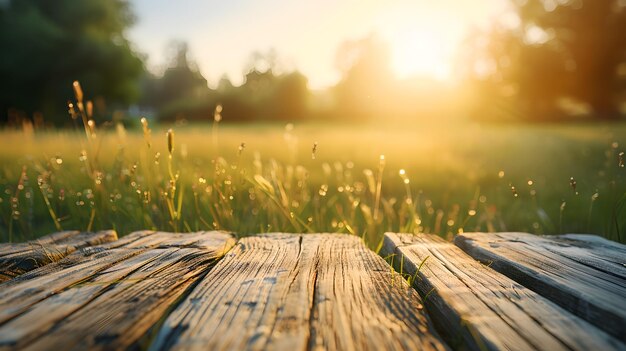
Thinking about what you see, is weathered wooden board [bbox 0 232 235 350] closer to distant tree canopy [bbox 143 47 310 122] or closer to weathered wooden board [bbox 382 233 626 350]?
weathered wooden board [bbox 382 233 626 350]

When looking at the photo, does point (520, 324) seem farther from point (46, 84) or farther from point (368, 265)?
point (46, 84)

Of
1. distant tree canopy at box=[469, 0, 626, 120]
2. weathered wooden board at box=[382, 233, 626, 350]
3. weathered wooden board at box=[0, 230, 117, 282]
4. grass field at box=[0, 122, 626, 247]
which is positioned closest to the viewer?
weathered wooden board at box=[382, 233, 626, 350]

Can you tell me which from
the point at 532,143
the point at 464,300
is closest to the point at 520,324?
the point at 464,300

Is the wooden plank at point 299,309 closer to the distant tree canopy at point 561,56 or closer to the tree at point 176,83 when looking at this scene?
the distant tree canopy at point 561,56

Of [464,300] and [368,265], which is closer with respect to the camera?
[464,300]

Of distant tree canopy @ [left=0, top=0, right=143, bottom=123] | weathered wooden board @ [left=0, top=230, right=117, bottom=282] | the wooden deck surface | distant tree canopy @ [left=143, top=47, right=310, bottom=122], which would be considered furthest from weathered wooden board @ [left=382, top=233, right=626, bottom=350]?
distant tree canopy @ [left=143, top=47, right=310, bottom=122]

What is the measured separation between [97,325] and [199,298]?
0.96ft

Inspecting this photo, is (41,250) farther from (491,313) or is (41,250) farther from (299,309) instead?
(491,313)

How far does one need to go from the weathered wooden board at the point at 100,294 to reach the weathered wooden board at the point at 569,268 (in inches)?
47.1

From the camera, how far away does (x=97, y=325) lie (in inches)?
43.8

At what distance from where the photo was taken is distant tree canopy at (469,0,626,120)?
81.4 feet

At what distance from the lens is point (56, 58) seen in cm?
2623

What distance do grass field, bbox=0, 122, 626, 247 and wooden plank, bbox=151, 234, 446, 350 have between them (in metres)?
0.71

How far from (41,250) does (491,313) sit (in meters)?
1.81
